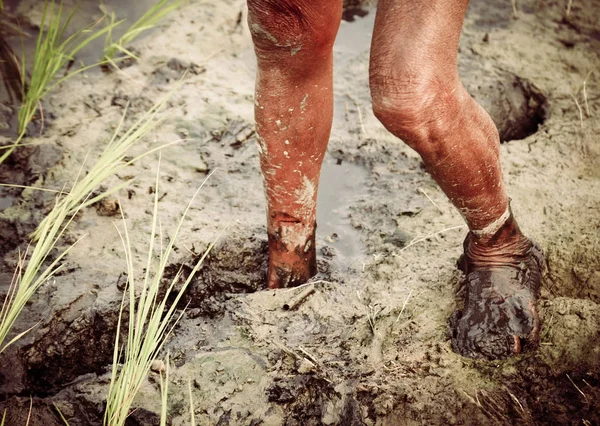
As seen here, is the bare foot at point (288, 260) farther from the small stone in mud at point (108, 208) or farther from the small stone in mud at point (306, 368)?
the small stone in mud at point (108, 208)

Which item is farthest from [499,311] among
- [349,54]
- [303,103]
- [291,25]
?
[349,54]

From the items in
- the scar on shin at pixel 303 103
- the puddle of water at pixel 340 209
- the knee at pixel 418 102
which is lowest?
the puddle of water at pixel 340 209

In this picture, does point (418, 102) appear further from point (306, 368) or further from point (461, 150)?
point (306, 368)

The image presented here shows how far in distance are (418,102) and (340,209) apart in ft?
3.08

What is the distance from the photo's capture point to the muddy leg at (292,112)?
4.06 feet

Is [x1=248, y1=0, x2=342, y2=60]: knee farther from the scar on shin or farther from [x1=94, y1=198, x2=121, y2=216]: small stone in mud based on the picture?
[x1=94, y1=198, x2=121, y2=216]: small stone in mud

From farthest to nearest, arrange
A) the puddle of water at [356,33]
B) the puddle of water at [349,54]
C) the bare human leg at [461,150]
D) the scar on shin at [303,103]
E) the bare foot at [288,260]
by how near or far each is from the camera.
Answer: the puddle of water at [356,33]
the puddle of water at [349,54]
the bare foot at [288,260]
the scar on shin at [303,103]
the bare human leg at [461,150]

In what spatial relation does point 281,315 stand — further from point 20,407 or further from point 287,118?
point 20,407

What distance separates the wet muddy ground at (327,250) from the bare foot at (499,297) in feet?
0.16

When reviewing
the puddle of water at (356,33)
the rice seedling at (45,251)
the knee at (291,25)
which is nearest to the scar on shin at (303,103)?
the knee at (291,25)

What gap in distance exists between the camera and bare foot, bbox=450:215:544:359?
1509mm

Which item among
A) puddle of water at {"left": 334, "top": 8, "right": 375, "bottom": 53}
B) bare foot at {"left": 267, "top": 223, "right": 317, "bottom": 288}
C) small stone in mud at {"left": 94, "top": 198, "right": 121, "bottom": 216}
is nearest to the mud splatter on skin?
bare foot at {"left": 267, "top": 223, "right": 317, "bottom": 288}

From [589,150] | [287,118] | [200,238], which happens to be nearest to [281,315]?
[200,238]

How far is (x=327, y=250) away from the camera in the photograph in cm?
193
